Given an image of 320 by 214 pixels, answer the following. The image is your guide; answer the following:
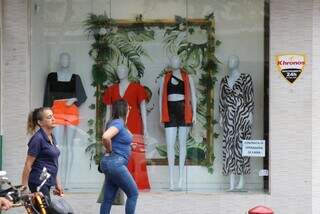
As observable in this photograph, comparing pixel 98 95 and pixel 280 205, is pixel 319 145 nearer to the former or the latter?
pixel 280 205

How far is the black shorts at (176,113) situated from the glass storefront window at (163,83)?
0.01 m

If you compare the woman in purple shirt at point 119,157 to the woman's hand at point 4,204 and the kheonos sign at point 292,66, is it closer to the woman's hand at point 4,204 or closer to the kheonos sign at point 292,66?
the kheonos sign at point 292,66

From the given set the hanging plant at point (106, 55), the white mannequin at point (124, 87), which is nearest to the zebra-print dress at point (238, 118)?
the white mannequin at point (124, 87)

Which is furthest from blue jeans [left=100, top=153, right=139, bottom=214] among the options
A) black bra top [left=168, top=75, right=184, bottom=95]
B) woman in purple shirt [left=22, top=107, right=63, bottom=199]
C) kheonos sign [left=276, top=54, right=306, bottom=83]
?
kheonos sign [left=276, top=54, right=306, bottom=83]

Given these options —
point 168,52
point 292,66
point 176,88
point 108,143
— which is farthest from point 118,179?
point 292,66

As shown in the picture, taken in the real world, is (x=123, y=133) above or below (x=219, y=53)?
below

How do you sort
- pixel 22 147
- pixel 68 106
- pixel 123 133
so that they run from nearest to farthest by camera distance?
1. pixel 123 133
2. pixel 22 147
3. pixel 68 106

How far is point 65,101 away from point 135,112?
3.44 ft

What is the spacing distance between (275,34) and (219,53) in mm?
1003

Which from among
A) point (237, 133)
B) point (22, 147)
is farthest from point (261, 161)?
point (22, 147)

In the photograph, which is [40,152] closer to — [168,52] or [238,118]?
[168,52]

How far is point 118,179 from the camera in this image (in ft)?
27.7

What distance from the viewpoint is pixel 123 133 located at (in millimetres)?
8461

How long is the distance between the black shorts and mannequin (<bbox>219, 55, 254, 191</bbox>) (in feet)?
2.01
